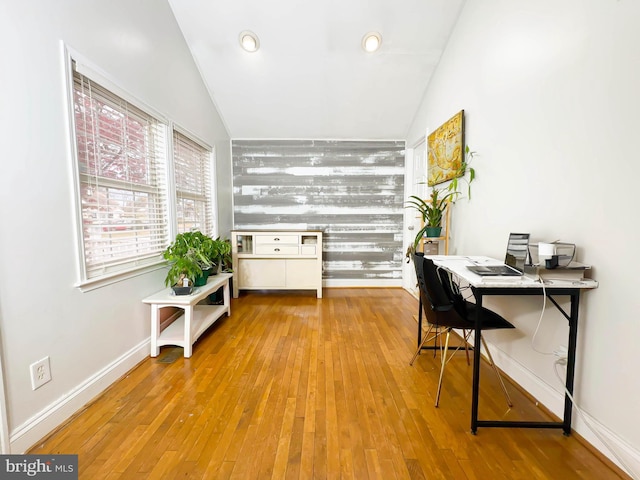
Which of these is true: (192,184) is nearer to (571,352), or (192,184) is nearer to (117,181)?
(117,181)

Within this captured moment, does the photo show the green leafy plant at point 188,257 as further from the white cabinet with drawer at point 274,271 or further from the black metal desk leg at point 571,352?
the black metal desk leg at point 571,352

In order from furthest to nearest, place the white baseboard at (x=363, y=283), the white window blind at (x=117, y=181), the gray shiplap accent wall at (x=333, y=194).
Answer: the white baseboard at (x=363, y=283)
the gray shiplap accent wall at (x=333, y=194)
the white window blind at (x=117, y=181)

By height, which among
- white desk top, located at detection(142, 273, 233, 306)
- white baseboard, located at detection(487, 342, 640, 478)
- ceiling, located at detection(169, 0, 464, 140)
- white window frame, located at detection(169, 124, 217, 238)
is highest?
ceiling, located at detection(169, 0, 464, 140)

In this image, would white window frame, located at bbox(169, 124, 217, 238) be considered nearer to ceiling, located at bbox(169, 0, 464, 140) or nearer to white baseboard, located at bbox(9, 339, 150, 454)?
ceiling, located at bbox(169, 0, 464, 140)

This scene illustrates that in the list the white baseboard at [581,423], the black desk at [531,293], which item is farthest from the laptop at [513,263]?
the white baseboard at [581,423]

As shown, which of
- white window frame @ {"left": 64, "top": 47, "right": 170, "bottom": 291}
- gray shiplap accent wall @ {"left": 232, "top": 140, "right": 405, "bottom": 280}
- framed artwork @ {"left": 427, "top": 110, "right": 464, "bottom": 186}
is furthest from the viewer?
gray shiplap accent wall @ {"left": 232, "top": 140, "right": 405, "bottom": 280}

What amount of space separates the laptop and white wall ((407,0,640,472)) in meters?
0.17

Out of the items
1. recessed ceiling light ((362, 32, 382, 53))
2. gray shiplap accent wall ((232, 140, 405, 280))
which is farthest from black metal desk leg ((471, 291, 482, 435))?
gray shiplap accent wall ((232, 140, 405, 280))

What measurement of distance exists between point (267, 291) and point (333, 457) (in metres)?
2.99

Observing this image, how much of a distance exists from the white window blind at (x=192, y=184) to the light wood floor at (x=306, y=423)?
1.36 m

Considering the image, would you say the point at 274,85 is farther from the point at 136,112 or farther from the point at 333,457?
the point at 333,457

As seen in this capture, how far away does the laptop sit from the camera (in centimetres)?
143

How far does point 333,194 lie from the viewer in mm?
4109

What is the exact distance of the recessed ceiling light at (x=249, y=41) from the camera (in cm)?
269
